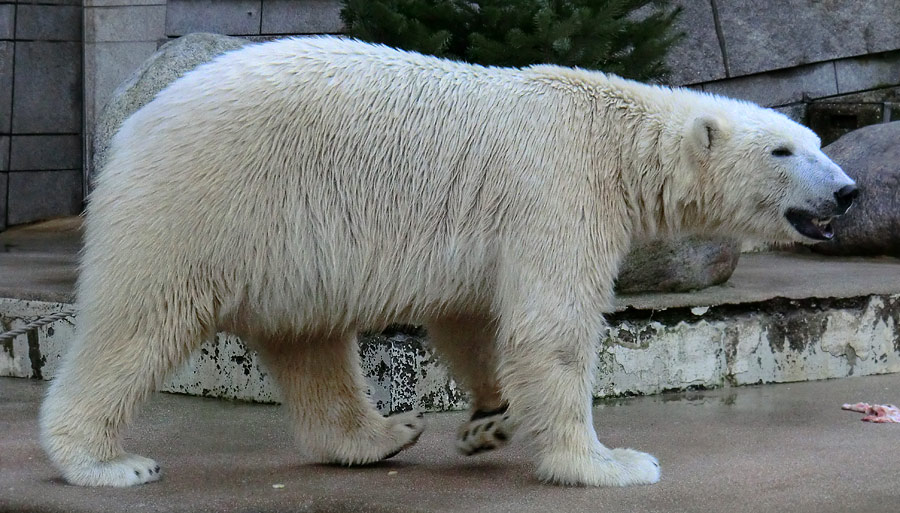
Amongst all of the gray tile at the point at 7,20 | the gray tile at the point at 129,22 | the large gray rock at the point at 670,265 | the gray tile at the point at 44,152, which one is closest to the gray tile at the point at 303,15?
the gray tile at the point at 129,22

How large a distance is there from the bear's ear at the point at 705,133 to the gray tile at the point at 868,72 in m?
Answer: 5.41

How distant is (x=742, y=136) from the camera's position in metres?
3.70

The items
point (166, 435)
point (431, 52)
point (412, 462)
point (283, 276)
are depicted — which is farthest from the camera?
point (431, 52)

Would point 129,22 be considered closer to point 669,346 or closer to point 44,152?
point 44,152

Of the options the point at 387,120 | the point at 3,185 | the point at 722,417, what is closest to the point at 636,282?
the point at 722,417

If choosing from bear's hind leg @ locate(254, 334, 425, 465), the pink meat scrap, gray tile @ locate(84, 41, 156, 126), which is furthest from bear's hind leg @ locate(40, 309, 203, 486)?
gray tile @ locate(84, 41, 156, 126)

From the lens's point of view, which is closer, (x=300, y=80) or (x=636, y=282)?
(x=300, y=80)

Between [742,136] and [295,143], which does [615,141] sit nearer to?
[742,136]

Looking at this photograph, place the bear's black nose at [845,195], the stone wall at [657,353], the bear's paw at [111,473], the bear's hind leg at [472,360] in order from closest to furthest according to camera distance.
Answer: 1. the bear's paw at [111,473]
2. the bear's black nose at [845,195]
3. the bear's hind leg at [472,360]
4. the stone wall at [657,353]

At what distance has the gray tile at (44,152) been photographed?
8.92 m

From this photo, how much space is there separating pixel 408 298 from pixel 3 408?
218 centimetres

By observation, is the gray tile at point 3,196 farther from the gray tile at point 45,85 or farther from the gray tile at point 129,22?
the gray tile at point 129,22

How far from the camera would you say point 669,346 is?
5.14 m

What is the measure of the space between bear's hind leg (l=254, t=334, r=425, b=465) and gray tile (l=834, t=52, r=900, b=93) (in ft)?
19.4
